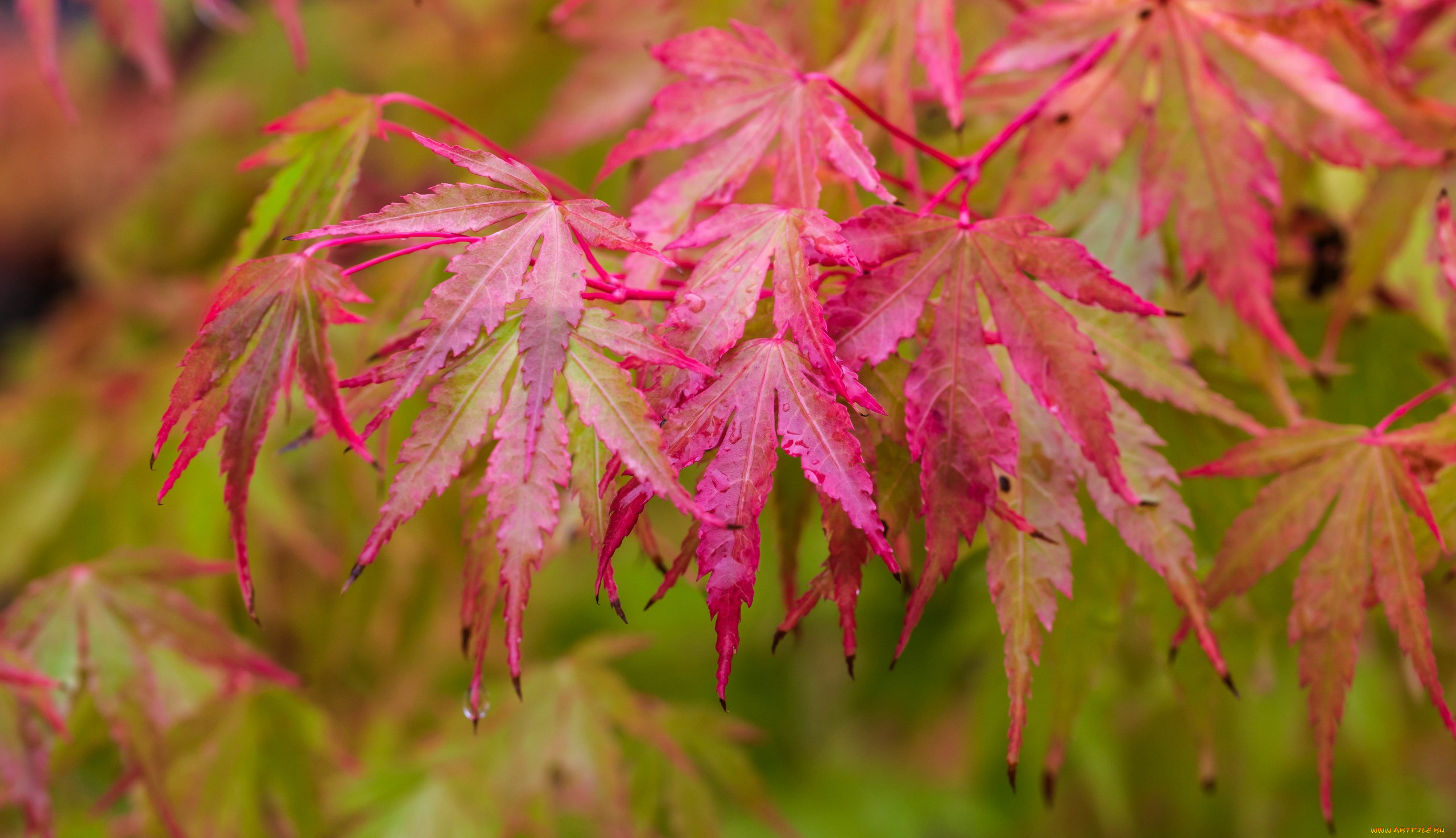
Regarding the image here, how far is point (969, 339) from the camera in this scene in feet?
1.68

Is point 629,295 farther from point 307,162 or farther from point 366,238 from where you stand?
point 307,162

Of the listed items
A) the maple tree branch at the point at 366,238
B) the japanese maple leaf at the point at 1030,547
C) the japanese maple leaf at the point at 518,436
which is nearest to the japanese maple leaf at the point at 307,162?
the maple tree branch at the point at 366,238

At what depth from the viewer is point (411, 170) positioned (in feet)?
5.02

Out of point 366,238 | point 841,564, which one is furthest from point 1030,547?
point 366,238

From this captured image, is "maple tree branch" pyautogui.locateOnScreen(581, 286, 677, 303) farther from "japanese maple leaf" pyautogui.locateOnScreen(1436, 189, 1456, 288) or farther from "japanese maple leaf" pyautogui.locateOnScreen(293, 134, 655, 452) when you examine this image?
"japanese maple leaf" pyautogui.locateOnScreen(1436, 189, 1456, 288)

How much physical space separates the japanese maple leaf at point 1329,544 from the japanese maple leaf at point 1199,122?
0.07 m

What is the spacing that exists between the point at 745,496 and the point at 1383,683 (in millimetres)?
1702

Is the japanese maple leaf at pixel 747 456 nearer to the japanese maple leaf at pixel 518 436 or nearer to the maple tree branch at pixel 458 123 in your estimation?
the japanese maple leaf at pixel 518 436

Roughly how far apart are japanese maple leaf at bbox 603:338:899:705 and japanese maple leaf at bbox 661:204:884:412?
10 millimetres

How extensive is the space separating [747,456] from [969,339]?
147 mm

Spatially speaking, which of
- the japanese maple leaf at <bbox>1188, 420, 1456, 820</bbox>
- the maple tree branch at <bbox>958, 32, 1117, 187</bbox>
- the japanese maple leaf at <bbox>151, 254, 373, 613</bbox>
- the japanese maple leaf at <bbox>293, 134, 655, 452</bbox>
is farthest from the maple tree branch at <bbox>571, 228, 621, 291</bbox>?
the japanese maple leaf at <bbox>1188, 420, 1456, 820</bbox>

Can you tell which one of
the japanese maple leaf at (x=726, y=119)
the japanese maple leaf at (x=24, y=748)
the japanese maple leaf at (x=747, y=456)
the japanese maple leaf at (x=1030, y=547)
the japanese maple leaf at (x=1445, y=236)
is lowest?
the japanese maple leaf at (x=24, y=748)

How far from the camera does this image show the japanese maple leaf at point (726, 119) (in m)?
0.59

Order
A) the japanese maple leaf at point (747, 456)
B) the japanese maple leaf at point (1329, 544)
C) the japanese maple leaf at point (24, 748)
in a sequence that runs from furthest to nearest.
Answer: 1. the japanese maple leaf at point (24, 748)
2. the japanese maple leaf at point (1329, 544)
3. the japanese maple leaf at point (747, 456)
